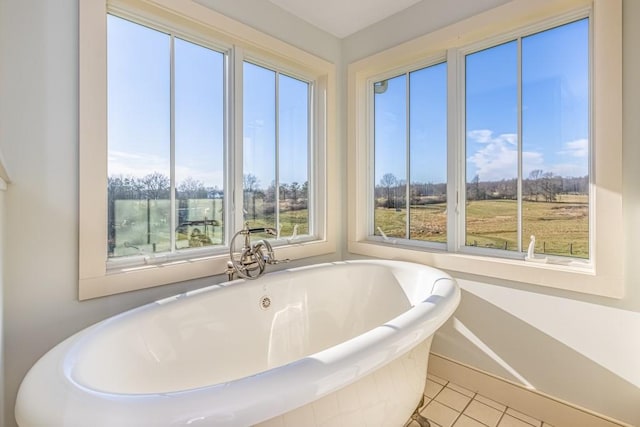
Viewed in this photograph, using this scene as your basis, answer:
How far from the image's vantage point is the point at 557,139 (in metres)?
1.61

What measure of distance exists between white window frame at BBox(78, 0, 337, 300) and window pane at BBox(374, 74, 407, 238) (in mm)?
369

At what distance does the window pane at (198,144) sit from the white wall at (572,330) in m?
1.47

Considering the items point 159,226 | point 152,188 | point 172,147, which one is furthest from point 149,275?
point 172,147

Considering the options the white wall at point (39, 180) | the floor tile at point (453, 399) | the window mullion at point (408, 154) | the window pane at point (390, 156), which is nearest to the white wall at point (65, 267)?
the white wall at point (39, 180)

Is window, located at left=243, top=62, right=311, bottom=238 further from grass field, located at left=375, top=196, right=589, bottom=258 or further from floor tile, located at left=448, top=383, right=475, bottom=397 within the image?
floor tile, located at left=448, top=383, right=475, bottom=397

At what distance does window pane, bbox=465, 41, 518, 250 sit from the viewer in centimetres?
177

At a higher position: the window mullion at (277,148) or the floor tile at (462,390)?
the window mullion at (277,148)

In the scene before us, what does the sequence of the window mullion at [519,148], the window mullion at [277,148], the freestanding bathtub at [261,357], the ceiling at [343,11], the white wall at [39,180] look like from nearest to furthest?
the freestanding bathtub at [261,357] < the white wall at [39,180] < the window mullion at [519,148] < the ceiling at [343,11] < the window mullion at [277,148]

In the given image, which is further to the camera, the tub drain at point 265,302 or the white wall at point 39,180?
the tub drain at point 265,302

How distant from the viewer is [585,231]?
1.55 m

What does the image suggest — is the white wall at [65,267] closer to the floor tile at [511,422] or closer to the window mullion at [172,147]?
the floor tile at [511,422]

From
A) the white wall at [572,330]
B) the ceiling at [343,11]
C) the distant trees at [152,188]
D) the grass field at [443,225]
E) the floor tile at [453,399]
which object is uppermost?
the ceiling at [343,11]

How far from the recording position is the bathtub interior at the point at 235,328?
1.03 meters

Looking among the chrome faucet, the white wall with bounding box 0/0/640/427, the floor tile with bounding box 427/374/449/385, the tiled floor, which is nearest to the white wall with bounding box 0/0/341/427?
the white wall with bounding box 0/0/640/427
